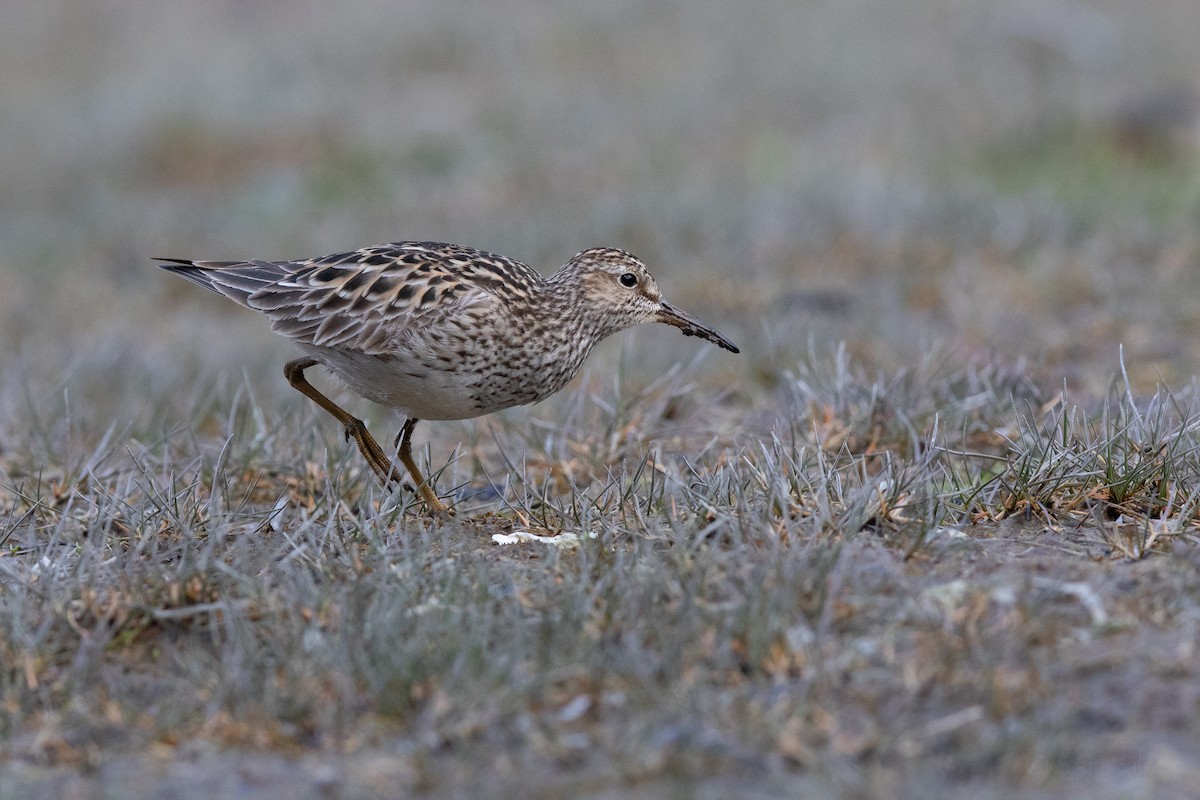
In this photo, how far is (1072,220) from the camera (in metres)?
10.1

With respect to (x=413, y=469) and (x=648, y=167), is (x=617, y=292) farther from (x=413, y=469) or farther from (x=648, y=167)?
(x=648, y=167)

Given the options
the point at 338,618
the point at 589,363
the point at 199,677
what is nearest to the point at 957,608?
the point at 338,618

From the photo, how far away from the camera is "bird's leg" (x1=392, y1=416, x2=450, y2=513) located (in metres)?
5.24

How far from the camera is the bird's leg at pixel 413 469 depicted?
5.24 m

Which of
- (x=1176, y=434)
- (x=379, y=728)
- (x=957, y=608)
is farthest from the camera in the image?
(x=1176, y=434)

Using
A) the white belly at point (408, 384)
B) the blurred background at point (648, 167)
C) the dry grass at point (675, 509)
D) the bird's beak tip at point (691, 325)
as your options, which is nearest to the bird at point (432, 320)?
the white belly at point (408, 384)

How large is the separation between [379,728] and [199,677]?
21.8 inches

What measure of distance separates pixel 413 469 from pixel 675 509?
1199 millimetres

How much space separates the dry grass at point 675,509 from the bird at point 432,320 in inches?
13.2

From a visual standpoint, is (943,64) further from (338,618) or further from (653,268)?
(338,618)

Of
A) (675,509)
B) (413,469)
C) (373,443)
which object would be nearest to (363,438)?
(373,443)

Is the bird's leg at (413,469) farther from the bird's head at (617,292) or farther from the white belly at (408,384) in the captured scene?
the bird's head at (617,292)

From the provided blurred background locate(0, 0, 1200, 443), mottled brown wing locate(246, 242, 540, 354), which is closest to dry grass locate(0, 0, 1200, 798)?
blurred background locate(0, 0, 1200, 443)

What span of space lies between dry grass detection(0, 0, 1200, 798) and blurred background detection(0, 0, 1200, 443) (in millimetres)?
69
